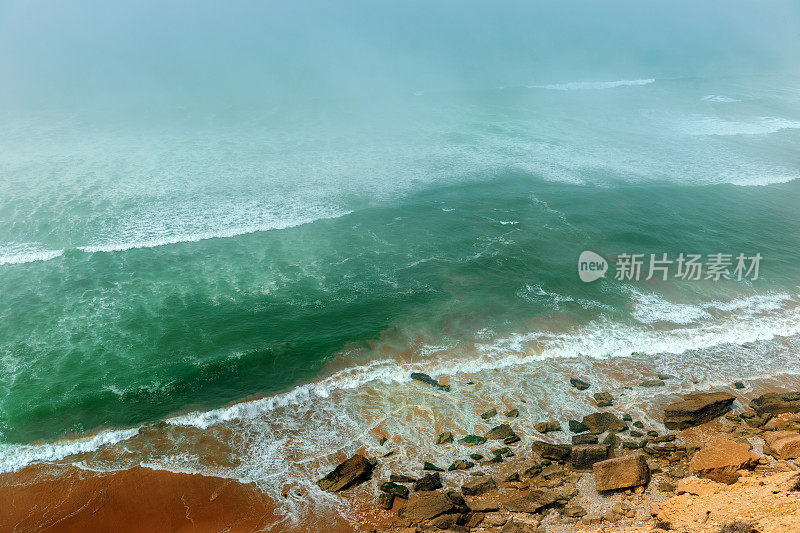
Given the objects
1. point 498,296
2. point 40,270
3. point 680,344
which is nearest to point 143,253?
point 40,270

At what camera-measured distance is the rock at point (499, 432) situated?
1652 centimetres

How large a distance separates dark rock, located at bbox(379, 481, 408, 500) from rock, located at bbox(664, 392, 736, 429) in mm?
9554

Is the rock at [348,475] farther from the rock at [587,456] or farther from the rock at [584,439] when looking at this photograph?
the rock at [584,439]

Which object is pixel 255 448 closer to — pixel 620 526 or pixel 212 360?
pixel 212 360

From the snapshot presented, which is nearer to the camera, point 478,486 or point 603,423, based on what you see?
point 478,486

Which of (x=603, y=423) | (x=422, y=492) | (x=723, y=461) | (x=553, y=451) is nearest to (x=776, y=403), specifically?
(x=723, y=461)

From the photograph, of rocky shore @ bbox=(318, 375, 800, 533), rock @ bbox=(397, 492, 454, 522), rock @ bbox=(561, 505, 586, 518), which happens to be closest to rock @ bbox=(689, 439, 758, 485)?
rocky shore @ bbox=(318, 375, 800, 533)

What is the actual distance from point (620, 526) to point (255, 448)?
36.5 feet

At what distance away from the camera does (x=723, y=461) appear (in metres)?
14.5

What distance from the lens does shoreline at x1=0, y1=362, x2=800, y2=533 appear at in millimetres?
13367

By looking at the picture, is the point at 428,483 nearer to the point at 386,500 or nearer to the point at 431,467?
the point at 431,467

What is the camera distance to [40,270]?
24953mm

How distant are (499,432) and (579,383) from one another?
4.40m

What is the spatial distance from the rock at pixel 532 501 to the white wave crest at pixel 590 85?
60.7 meters
